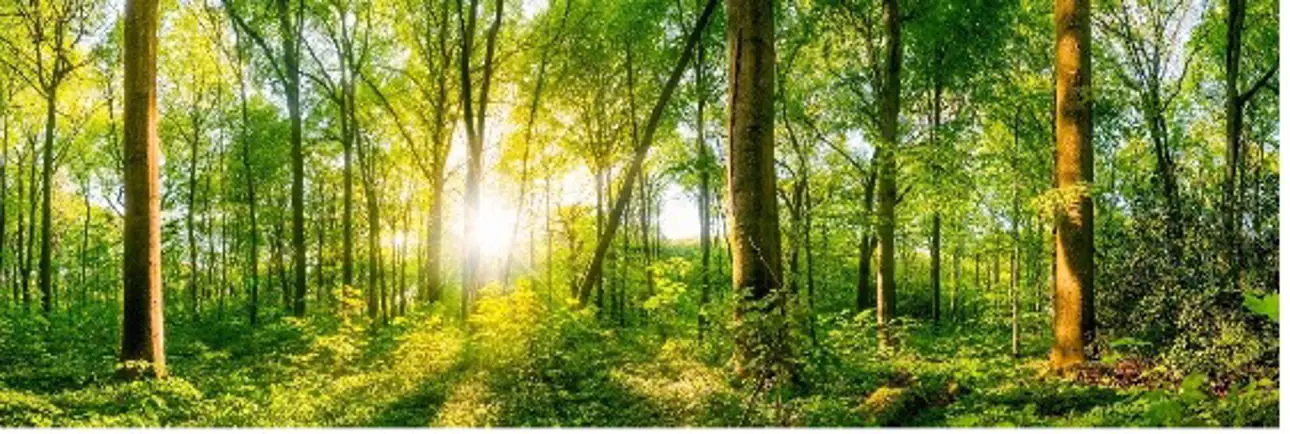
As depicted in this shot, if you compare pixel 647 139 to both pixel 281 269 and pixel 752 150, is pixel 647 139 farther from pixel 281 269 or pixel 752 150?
pixel 281 269

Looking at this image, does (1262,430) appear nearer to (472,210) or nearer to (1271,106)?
(472,210)

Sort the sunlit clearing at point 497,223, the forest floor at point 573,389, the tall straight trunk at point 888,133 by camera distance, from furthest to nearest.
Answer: the sunlit clearing at point 497,223 < the tall straight trunk at point 888,133 < the forest floor at point 573,389

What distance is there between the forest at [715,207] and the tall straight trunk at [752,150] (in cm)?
3

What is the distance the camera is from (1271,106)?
2423cm

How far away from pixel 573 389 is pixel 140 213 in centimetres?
512

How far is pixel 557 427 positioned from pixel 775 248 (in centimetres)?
260

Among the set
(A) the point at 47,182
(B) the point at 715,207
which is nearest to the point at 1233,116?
(B) the point at 715,207

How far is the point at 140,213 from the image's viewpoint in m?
8.95

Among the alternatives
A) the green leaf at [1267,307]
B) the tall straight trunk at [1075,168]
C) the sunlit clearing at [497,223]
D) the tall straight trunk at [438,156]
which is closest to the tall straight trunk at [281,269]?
the sunlit clearing at [497,223]

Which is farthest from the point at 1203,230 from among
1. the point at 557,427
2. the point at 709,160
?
the point at 557,427

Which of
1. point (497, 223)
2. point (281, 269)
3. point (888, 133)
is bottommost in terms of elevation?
point (281, 269)

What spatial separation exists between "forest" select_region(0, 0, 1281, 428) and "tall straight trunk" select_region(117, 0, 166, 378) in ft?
0.11

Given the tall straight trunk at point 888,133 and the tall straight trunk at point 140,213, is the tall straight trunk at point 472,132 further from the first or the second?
the tall straight trunk at point 888,133

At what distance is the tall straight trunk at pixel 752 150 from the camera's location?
292 inches
